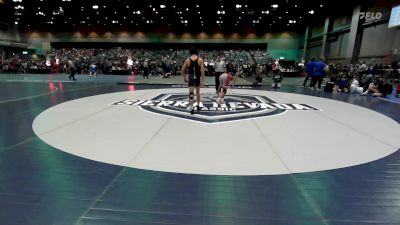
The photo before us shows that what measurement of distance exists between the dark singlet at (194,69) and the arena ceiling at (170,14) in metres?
22.8

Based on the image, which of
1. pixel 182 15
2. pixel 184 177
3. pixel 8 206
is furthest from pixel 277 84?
pixel 182 15

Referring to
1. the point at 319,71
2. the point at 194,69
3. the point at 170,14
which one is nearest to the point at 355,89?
the point at 319,71

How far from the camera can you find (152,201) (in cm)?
234

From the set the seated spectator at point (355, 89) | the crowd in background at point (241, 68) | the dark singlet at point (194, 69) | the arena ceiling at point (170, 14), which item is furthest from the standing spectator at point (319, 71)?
the arena ceiling at point (170, 14)

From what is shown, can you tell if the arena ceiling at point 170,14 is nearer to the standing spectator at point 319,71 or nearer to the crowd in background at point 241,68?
the crowd in background at point 241,68

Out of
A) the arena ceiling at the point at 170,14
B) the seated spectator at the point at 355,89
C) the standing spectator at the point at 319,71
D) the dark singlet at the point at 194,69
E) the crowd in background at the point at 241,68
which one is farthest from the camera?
the arena ceiling at the point at 170,14

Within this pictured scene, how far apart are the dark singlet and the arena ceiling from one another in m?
22.8

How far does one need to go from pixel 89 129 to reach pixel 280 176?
3406 millimetres

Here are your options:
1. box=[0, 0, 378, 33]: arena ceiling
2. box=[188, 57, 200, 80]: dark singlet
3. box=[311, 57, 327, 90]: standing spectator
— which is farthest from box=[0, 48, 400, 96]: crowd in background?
box=[0, 0, 378, 33]: arena ceiling

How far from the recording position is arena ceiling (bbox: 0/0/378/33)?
27.5 meters

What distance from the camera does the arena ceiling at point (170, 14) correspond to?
2753 cm

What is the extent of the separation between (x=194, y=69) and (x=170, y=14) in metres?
31.1

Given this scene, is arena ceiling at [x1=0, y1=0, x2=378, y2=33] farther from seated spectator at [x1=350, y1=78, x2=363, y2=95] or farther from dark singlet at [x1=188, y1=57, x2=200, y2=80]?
dark singlet at [x1=188, y1=57, x2=200, y2=80]

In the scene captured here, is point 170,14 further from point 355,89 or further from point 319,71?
point 355,89
